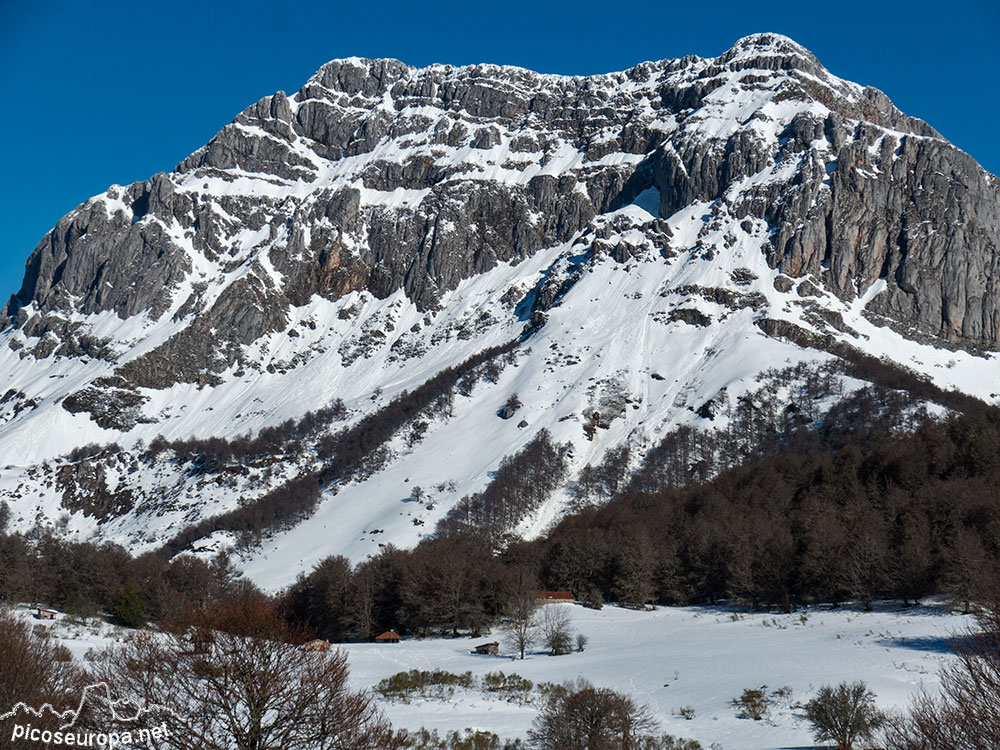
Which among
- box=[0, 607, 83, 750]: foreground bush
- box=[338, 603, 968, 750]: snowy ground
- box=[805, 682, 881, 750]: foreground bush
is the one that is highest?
box=[0, 607, 83, 750]: foreground bush

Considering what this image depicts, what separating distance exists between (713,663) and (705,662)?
0.63 m

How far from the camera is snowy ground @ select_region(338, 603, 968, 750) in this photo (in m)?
29.5

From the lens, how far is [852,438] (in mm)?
134500

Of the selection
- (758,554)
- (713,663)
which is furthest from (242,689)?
(758,554)

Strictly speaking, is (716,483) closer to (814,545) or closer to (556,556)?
(556,556)

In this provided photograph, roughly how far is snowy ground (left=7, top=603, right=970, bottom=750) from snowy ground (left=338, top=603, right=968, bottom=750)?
67 millimetres

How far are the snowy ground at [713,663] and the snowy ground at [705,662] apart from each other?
0.22ft

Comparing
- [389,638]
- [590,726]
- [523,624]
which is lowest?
[389,638]

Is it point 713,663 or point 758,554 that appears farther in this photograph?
point 758,554

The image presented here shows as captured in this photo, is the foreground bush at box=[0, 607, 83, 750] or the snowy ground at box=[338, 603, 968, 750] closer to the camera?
the foreground bush at box=[0, 607, 83, 750]

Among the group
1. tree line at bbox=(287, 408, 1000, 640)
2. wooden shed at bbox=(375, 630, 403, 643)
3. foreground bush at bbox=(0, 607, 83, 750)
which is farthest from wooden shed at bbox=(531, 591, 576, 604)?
foreground bush at bbox=(0, 607, 83, 750)

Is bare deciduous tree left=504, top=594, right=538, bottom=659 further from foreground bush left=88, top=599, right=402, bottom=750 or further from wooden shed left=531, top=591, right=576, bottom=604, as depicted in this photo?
foreground bush left=88, top=599, right=402, bottom=750

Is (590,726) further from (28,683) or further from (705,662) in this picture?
(705,662)

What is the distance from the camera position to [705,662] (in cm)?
4138
